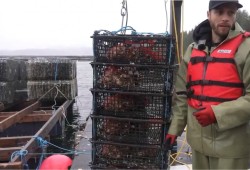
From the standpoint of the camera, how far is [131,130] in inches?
158

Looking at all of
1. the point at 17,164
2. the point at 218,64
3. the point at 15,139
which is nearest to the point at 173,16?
the point at 218,64

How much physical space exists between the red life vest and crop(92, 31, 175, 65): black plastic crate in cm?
38

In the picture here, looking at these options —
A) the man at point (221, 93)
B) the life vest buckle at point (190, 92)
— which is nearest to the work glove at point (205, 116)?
the man at point (221, 93)

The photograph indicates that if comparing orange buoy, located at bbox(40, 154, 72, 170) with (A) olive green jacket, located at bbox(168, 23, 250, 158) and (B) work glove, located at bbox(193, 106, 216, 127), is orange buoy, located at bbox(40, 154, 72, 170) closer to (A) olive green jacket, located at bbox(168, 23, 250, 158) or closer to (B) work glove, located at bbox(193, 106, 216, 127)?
(A) olive green jacket, located at bbox(168, 23, 250, 158)

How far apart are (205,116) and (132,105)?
3.32 feet

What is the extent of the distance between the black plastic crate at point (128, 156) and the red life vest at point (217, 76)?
32.8 inches

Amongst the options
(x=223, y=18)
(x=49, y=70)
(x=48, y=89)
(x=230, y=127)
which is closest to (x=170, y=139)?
(x=230, y=127)

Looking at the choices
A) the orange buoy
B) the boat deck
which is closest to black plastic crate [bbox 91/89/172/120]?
the orange buoy

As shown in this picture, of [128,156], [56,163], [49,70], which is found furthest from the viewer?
[49,70]

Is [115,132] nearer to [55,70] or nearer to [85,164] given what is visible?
[85,164]

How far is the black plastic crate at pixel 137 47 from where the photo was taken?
3771 millimetres

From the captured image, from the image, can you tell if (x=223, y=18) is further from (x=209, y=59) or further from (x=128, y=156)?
(x=128, y=156)

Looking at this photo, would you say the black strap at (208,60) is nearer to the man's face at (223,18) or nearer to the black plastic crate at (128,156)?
the man's face at (223,18)

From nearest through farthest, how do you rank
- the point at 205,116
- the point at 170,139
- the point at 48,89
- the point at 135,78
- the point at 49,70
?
the point at 205,116 < the point at 170,139 < the point at 135,78 < the point at 49,70 < the point at 48,89
